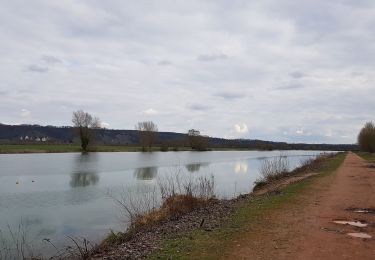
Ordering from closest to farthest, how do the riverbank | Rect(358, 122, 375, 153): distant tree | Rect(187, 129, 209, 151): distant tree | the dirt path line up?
the dirt path
the riverbank
Rect(358, 122, 375, 153): distant tree
Rect(187, 129, 209, 151): distant tree

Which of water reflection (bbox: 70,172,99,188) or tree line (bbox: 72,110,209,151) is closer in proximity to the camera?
water reflection (bbox: 70,172,99,188)

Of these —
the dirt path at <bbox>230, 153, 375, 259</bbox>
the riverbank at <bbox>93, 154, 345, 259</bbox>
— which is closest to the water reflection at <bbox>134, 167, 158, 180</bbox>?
the riverbank at <bbox>93, 154, 345, 259</bbox>

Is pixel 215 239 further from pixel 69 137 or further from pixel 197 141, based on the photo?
pixel 69 137

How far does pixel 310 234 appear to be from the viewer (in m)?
10.5

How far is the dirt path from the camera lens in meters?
8.74

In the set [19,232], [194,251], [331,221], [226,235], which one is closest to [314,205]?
[331,221]

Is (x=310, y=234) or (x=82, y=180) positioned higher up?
(x=310, y=234)

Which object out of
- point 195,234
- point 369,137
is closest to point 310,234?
point 195,234

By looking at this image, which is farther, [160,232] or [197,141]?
[197,141]

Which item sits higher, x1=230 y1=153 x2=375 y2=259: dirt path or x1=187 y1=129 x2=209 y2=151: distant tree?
x1=187 y1=129 x2=209 y2=151: distant tree

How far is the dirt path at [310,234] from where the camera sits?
28.7 ft

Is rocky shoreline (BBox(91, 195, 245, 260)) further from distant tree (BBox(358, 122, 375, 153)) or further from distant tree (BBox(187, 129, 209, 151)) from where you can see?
distant tree (BBox(187, 129, 209, 151))

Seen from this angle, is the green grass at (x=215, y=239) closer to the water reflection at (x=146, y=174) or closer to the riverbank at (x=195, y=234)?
the riverbank at (x=195, y=234)

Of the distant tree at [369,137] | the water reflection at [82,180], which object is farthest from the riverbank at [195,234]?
the distant tree at [369,137]
